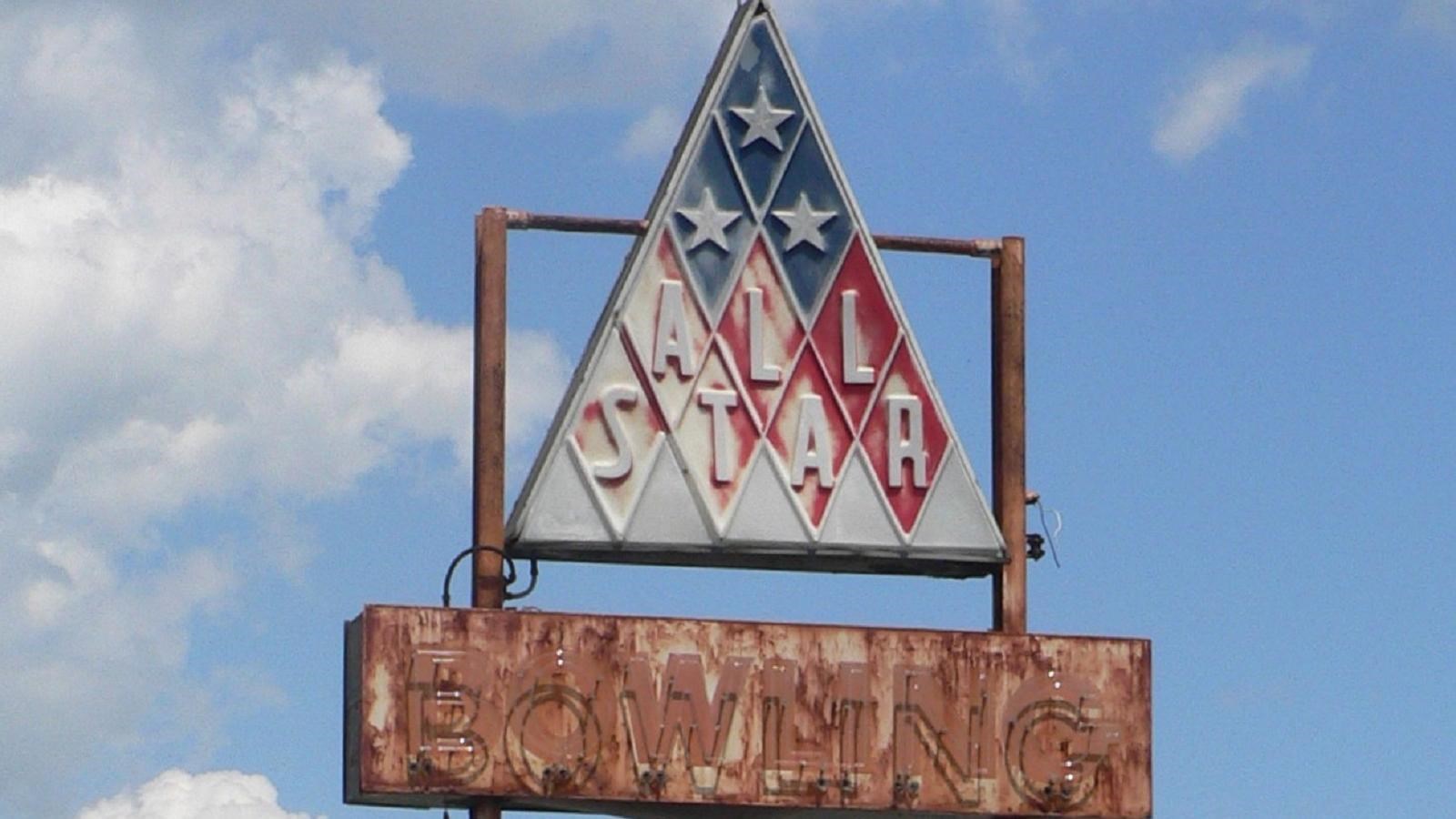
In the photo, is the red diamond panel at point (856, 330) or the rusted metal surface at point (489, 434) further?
the red diamond panel at point (856, 330)

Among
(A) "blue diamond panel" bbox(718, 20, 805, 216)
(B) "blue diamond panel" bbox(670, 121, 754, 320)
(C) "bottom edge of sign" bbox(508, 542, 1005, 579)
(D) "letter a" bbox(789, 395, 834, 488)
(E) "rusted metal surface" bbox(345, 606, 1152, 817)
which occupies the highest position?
(A) "blue diamond panel" bbox(718, 20, 805, 216)

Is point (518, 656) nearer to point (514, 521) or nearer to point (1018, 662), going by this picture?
point (514, 521)

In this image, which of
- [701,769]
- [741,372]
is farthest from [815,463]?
[701,769]

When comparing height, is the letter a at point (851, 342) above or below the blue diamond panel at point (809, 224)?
below

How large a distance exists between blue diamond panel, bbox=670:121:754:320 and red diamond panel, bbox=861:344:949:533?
119cm

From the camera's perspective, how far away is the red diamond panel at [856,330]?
70.3ft

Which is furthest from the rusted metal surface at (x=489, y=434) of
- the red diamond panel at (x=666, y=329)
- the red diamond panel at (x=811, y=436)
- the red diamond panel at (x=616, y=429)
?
the red diamond panel at (x=811, y=436)

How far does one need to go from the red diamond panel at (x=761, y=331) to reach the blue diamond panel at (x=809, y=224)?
0.34 ft

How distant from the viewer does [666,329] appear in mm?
21125

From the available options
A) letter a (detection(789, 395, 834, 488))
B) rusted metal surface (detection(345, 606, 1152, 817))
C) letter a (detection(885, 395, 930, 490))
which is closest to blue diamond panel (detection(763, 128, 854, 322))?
letter a (detection(789, 395, 834, 488))

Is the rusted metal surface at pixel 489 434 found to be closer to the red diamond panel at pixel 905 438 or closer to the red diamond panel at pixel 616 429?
the red diamond panel at pixel 616 429

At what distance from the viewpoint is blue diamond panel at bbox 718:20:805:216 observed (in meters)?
21.4

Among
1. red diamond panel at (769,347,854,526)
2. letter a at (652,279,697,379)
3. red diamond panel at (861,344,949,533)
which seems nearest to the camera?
letter a at (652,279,697,379)

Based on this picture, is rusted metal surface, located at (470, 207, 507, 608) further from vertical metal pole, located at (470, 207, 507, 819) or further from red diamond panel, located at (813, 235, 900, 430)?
red diamond panel, located at (813, 235, 900, 430)
